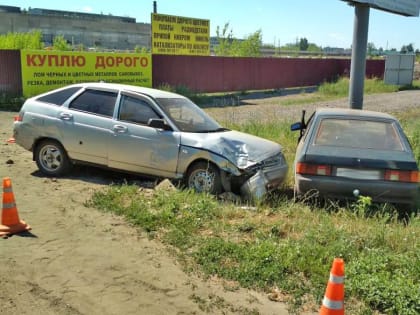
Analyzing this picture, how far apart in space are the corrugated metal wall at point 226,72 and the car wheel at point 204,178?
13.0m

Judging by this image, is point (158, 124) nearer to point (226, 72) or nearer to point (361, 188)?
point (361, 188)

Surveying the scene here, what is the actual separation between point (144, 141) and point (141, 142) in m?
0.05

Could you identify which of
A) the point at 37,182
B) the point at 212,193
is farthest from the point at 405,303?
the point at 37,182

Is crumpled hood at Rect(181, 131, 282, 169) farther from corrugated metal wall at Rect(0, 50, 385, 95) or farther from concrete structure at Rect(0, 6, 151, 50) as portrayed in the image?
concrete structure at Rect(0, 6, 151, 50)

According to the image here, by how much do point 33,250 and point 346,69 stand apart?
128 ft

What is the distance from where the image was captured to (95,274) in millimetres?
4176

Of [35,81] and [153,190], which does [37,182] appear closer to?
[153,190]

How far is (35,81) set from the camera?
57.5ft

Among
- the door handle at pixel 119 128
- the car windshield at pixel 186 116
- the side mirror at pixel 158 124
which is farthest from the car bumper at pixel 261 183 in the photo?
the door handle at pixel 119 128

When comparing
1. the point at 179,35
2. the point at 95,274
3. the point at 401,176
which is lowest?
the point at 95,274

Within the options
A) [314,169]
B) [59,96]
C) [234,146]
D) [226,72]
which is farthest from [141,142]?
[226,72]

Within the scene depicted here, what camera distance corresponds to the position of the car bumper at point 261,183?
6351 mm

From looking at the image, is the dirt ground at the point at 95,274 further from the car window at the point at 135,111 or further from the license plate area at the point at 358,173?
the license plate area at the point at 358,173

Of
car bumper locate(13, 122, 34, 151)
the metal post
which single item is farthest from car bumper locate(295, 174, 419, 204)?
the metal post
